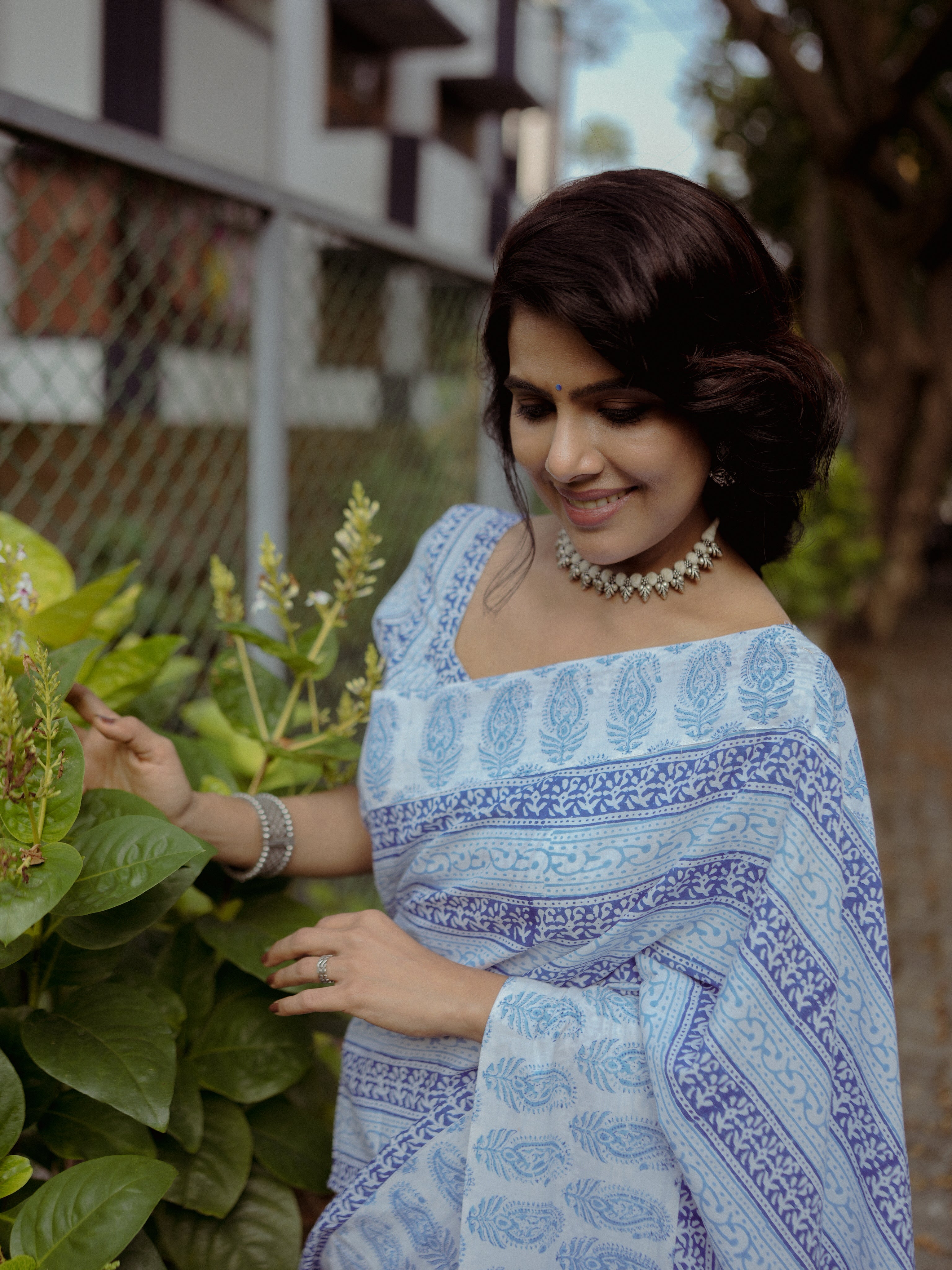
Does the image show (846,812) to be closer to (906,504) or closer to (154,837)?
(154,837)

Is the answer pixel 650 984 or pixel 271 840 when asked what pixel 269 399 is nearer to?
pixel 271 840

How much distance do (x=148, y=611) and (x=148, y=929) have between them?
201 cm

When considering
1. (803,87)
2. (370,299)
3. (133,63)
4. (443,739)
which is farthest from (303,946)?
(803,87)

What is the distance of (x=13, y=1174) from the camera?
1.17 m

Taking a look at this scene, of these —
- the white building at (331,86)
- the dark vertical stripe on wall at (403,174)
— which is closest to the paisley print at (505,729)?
the white building at (331,86)

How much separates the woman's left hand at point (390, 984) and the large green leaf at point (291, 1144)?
0.28m

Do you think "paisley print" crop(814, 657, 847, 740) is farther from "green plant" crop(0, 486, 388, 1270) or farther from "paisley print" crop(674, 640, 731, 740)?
"green plant" crop(0, 486, 388, 1270)

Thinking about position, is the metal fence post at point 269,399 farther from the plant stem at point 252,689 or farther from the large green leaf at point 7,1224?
the large green leaf at point 7,1224

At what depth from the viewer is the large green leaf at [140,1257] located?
1.21 m

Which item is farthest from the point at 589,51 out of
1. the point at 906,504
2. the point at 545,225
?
the point at 545,225

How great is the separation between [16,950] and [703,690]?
31.4 inches

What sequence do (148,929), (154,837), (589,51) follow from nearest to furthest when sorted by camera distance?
(154,837) → (148,929) → (589,51)

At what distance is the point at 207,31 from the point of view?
776cm

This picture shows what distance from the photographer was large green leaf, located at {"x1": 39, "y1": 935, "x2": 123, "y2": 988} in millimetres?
1349
